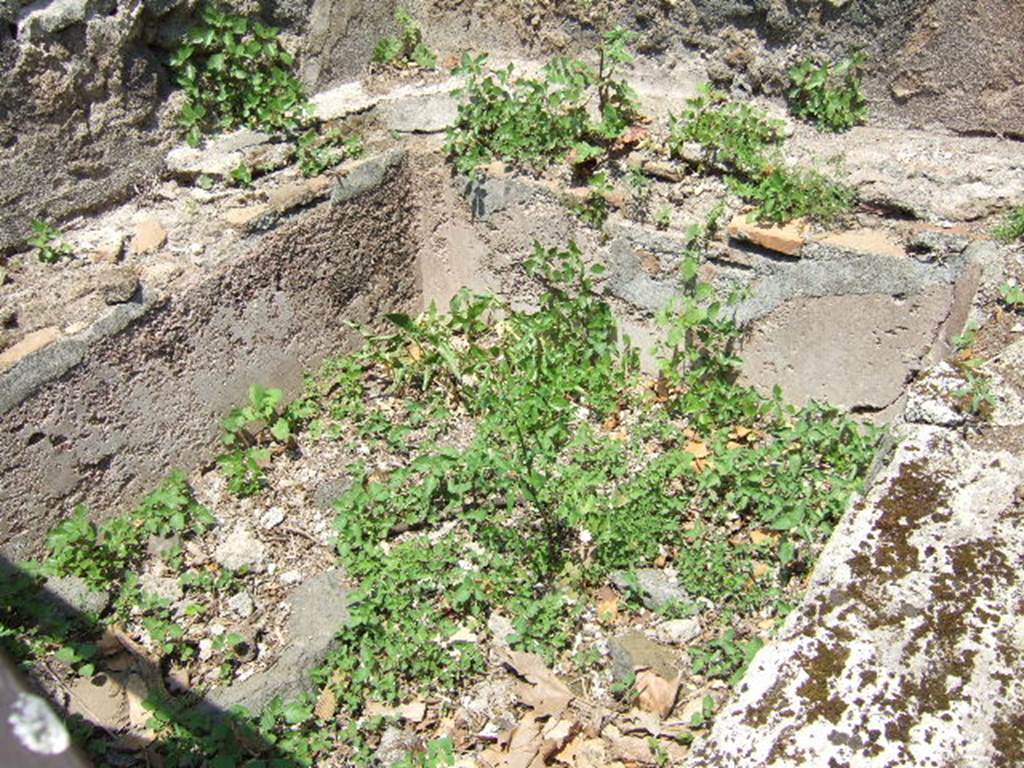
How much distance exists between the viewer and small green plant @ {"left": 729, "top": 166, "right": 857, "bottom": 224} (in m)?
3.86

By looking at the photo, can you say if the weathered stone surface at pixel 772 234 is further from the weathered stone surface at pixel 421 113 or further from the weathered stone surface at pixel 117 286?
the weathered stone surface at pixel 117 286

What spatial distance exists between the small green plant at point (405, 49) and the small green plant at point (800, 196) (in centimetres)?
164

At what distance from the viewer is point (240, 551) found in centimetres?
373

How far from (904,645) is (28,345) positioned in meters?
2.80

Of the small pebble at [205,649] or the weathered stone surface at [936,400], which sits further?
the small pebble at [205,649]

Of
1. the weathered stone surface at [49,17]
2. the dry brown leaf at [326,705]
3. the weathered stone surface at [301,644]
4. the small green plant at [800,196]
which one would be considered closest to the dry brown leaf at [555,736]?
the dry brown leaf at [326,705]

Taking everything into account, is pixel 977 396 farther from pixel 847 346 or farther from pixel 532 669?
pixel 532 669

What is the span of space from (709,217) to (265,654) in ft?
7.37

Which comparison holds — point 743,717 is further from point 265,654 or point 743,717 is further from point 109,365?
point 109,365

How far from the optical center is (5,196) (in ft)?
12.1

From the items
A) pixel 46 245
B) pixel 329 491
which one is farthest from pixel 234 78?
pixel 329 491

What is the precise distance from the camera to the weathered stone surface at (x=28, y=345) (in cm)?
337

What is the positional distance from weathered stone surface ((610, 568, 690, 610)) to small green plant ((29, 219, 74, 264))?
89.8 inches

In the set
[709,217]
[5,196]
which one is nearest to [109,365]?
[5,196]
